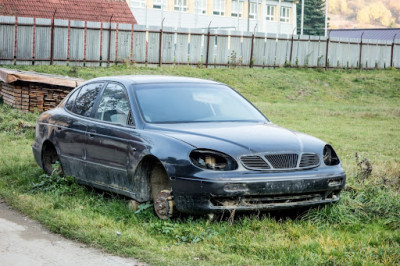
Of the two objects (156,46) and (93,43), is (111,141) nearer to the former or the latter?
(93,43)

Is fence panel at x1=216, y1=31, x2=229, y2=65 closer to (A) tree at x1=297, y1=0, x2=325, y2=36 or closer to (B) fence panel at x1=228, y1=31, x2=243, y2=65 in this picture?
(B) fence panel at x1=228, y1=31, x2=243, y2=65

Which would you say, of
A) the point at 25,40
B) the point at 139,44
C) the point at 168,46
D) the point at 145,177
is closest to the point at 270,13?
the point at 168,46

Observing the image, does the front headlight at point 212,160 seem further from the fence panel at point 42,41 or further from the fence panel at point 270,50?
the fence panel at point 270,50

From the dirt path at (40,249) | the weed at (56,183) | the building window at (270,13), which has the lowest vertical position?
the dirt path at (40,249)

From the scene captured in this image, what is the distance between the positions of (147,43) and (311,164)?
24.1 meters

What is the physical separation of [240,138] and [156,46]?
79.4 feet

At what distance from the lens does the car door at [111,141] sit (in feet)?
23.2

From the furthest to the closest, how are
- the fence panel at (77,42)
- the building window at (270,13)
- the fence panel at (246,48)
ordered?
the building window at (270,13) < the fence panel at (246,48) < the fence panel at (77,42)

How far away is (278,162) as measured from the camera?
6.42m

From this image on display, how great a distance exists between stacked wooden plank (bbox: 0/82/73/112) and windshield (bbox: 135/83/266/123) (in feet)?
28.3

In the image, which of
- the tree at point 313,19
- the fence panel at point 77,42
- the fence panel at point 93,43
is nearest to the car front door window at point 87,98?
the fence panel at point 77,42

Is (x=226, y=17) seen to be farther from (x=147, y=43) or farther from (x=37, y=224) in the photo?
(x=37, y=224)

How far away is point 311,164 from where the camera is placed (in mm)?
6633

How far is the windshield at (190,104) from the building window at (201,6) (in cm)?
4171
